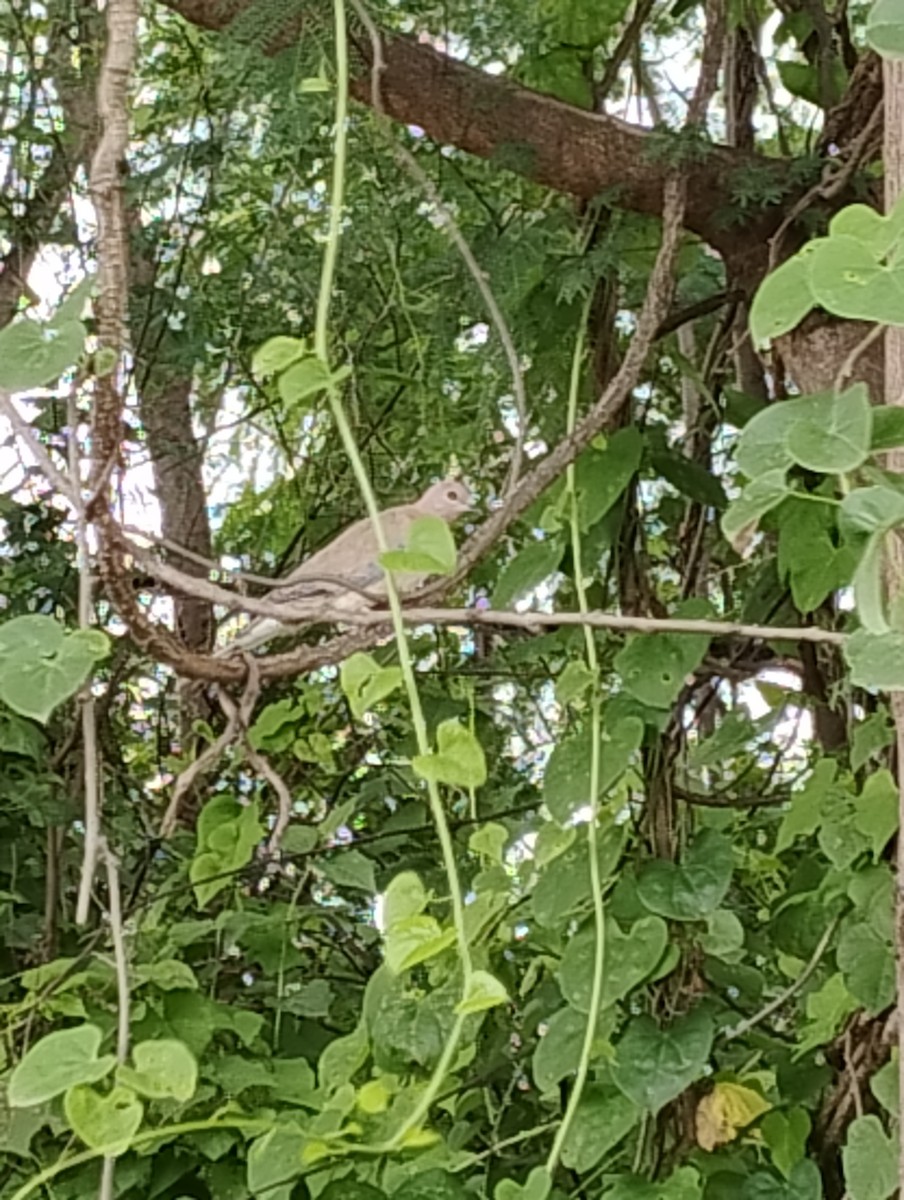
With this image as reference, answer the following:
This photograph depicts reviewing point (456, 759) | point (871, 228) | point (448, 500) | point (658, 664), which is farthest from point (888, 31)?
point (448, 500)

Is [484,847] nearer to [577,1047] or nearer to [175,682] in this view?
[577,1047]

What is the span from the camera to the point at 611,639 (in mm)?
982

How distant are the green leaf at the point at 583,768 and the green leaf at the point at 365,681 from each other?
0.14 metres

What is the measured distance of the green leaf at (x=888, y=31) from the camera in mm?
446

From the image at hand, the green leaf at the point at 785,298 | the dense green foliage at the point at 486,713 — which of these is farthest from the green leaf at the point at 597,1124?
the green leaf at the point at 785,298

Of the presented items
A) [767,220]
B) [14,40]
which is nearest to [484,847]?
[767,220]

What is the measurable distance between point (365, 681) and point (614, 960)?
19 centimetres

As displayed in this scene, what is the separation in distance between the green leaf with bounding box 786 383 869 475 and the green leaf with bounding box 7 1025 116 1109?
0.29 m

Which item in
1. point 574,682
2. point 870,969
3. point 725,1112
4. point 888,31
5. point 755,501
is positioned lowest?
point 725,1112

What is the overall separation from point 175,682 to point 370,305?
1.22 feet

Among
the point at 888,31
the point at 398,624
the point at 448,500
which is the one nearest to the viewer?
the point at 888,31

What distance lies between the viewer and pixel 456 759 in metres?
0.59

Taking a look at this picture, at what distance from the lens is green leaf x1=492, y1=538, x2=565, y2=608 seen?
2.77ft

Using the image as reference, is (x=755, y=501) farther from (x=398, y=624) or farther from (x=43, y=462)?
(x=43, y=462)
